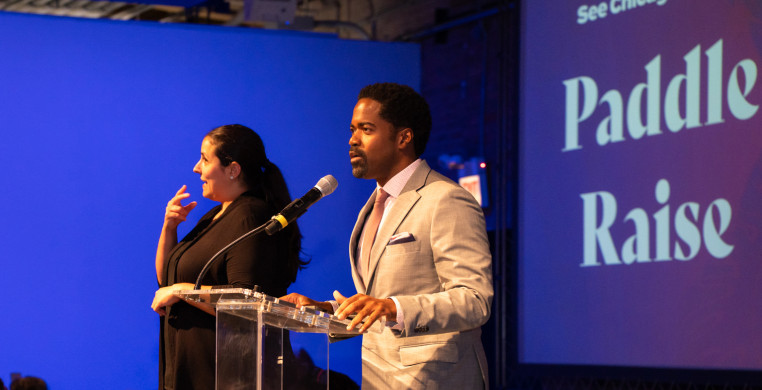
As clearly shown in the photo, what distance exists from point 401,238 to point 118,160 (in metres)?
2.96

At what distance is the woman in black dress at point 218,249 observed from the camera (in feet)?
8.87

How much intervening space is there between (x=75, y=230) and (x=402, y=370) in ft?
9.86

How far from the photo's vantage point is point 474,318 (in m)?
2.03

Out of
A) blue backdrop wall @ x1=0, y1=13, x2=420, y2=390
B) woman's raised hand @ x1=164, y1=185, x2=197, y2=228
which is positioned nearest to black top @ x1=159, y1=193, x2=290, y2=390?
woman's raised hand @ x1=164, y1=185, x2=197, y2=228

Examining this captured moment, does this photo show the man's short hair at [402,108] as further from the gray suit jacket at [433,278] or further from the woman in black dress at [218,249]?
the woman in black dress at [218,249]

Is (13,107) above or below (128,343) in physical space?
above

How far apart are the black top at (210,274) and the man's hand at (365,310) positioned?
31.2 inches

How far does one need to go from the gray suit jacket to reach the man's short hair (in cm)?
17

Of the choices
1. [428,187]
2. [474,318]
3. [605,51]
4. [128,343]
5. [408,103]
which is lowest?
[128,343]

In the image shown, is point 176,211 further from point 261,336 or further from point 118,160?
point 118,160

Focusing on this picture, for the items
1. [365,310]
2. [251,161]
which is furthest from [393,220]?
[251,161]

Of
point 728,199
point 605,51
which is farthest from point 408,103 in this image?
point 605,51

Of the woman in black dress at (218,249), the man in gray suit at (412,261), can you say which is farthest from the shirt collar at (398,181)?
the woman in black dress at (218,249)

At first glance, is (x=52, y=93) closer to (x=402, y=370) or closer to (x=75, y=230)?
(x=75, y=230)
